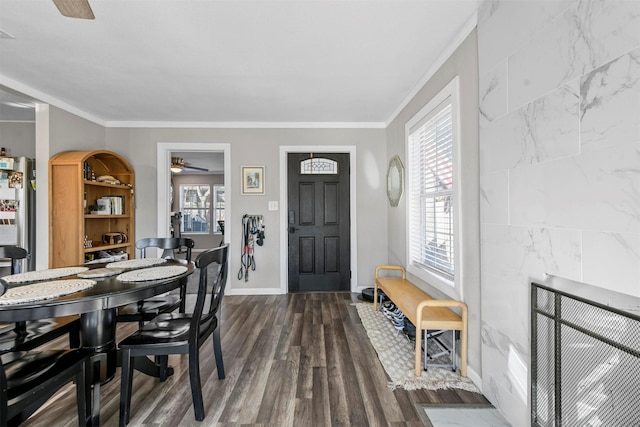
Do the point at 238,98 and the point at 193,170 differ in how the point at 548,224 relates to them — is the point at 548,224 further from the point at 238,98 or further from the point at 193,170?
the point at 193,170

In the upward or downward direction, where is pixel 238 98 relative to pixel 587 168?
upward

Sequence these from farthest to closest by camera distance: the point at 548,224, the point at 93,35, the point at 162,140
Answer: the point at 162,140, the point at 93,35, the point at 548,224

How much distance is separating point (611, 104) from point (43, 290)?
2.59m

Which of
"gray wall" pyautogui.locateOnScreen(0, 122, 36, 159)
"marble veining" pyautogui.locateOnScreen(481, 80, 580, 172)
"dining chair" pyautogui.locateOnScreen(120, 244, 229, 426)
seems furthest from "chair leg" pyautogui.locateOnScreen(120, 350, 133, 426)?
"gray wall" pyautogui.locateOnScreen(0, 122, 36, 159)

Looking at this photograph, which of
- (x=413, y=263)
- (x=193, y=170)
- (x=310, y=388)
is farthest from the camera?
(x=193, y=170)

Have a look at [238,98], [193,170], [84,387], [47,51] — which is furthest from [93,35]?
[193,170]

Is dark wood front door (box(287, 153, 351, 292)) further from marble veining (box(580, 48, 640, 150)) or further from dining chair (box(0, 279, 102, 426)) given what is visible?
marble veining (box(580, 48, 640, 150))

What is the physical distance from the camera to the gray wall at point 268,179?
4.12 m

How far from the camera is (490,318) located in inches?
69.1

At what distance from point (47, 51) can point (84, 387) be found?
100 inches

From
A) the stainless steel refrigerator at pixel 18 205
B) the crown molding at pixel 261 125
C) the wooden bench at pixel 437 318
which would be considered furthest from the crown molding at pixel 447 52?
the stainless steel refrigerator at pixel 18 205

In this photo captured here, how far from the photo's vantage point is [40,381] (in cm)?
122

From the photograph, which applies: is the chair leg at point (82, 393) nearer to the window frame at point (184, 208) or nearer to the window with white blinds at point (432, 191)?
the window with white blinds at point (432, 191)

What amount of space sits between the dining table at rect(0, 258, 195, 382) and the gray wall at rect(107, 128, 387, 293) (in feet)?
6.79
